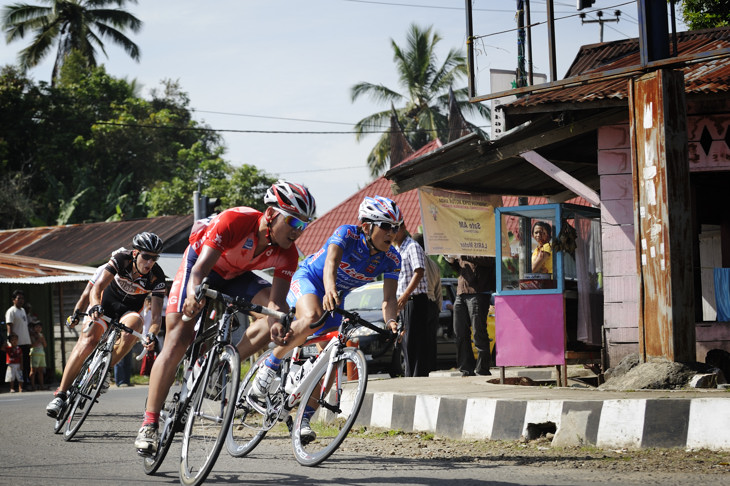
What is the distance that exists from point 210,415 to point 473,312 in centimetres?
779

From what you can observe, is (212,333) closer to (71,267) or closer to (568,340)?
(568,340)

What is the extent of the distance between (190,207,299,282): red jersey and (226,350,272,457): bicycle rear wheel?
66 centimetres

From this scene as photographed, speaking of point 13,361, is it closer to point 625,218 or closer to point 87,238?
point 625,218

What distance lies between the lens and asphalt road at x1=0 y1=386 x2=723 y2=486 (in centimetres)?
597

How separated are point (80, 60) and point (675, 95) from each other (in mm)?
47728

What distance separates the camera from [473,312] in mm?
13328

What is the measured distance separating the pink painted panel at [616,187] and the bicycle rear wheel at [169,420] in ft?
21.5

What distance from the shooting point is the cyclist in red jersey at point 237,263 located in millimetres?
6527

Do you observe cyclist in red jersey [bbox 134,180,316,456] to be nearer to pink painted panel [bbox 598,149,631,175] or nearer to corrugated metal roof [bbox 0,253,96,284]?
pink painted panel [bbox 598,149,631,175]

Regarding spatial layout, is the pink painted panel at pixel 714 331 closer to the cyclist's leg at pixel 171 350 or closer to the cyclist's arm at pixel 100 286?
the cyclist's arm at pixel 100 286

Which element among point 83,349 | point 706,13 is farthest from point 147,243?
point 706,13

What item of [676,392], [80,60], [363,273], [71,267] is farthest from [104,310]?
[80,60]

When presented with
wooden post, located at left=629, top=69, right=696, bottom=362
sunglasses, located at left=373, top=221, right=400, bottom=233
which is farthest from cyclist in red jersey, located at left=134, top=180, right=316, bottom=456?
wooden post, located at left=629, top=69, right=696, bottom=362

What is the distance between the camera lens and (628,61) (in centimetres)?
1399
